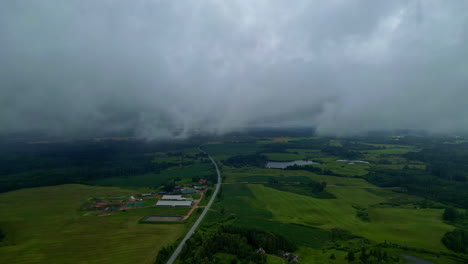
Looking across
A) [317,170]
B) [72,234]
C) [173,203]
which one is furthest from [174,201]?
[317,170]

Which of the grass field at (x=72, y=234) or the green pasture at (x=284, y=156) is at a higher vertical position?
the green pasture at (x=284, y=156)

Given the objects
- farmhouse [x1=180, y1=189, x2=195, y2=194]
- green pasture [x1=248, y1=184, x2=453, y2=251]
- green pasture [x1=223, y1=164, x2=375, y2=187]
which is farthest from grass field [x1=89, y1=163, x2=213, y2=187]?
green pasture [x1=248, y1=184, x2=453, y2=251]

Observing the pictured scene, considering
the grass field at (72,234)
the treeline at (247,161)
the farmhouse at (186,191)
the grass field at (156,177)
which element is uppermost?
the treeline at (247,161)

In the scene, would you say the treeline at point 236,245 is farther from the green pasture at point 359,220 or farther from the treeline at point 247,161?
the treeline at point 247,161

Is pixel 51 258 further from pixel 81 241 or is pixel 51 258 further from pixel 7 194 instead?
pixel 7 194

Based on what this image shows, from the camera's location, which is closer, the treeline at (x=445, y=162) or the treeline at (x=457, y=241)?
the treeline at (x=457, y=241)

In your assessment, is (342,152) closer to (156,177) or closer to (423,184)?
(423,184)

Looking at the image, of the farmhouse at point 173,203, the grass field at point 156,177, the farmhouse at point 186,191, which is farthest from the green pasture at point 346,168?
the farmhouse at point 173,203

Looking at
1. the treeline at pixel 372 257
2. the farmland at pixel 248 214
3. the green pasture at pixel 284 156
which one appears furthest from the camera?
the green pasture at pixel 284 156
